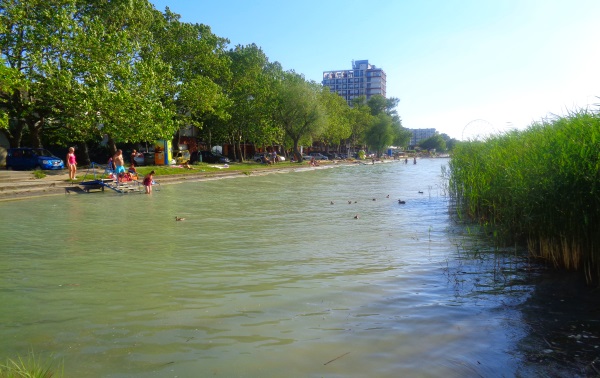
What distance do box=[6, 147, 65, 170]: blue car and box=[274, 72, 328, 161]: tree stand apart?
1379 inches

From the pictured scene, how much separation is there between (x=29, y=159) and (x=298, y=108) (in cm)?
3953

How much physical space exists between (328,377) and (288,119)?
200 feet

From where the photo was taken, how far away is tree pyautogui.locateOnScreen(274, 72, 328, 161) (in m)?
62.0

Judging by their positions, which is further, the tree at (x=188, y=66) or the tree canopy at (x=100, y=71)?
the tree at (x=188, y=66)

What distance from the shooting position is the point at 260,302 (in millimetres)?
5785

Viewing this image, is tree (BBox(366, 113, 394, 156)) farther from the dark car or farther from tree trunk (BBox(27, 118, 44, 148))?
tree trunk (BBox(27, 118, 44, 148))

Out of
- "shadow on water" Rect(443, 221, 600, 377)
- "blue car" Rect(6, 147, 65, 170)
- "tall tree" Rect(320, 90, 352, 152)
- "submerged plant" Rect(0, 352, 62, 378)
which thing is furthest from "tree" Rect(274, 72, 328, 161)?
"submerged plant" Rect(0, 352, 62, 378)

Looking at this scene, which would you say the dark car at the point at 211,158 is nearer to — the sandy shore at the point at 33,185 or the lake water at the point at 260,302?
the sandy shore at the point at 33,185

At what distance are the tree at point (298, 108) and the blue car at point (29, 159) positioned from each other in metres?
35.0

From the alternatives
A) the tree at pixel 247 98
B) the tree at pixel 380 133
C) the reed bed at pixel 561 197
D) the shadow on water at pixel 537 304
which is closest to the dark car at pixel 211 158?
the tree at pixel 247 98

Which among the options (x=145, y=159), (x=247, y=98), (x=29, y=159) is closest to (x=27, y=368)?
(x=29, y=159)

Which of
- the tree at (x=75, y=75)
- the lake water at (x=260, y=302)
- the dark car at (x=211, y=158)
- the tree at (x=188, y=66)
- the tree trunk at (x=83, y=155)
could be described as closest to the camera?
the lake water at (x=260, y=302)

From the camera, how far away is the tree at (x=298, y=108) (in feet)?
203

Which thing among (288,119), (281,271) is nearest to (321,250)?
(281,271)
